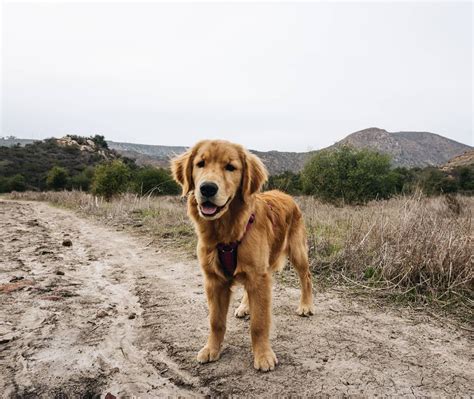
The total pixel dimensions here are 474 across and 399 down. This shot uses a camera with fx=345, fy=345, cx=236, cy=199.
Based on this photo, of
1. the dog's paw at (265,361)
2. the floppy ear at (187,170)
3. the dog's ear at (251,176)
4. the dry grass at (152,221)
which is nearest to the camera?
the dog's paw at (265,361)

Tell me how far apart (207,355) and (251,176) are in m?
1.59

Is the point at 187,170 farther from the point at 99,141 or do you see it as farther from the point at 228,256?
the point at 99,141

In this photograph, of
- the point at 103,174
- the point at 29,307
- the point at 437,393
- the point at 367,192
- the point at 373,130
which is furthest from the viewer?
the point at 373,130

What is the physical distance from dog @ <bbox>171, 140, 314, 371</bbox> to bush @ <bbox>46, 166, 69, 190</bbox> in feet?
144

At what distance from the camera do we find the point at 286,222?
3.92 metres

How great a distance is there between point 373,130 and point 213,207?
5260 inches

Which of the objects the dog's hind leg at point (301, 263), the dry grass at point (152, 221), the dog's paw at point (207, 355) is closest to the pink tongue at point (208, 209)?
the dog's paw at point (207, 355)

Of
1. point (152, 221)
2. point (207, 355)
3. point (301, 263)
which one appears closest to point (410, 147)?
point (152, 221)

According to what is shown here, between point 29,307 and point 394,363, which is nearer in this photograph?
point 394,363

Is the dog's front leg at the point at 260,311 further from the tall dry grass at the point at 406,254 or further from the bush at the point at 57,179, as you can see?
the bush at the point at 57,179

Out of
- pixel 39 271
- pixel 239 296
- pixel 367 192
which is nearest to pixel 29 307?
pixel 39 271

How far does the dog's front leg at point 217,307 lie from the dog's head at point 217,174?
0.63 m

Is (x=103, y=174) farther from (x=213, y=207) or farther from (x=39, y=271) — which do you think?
(x=213, y=207)

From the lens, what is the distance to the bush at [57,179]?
1640 inches
